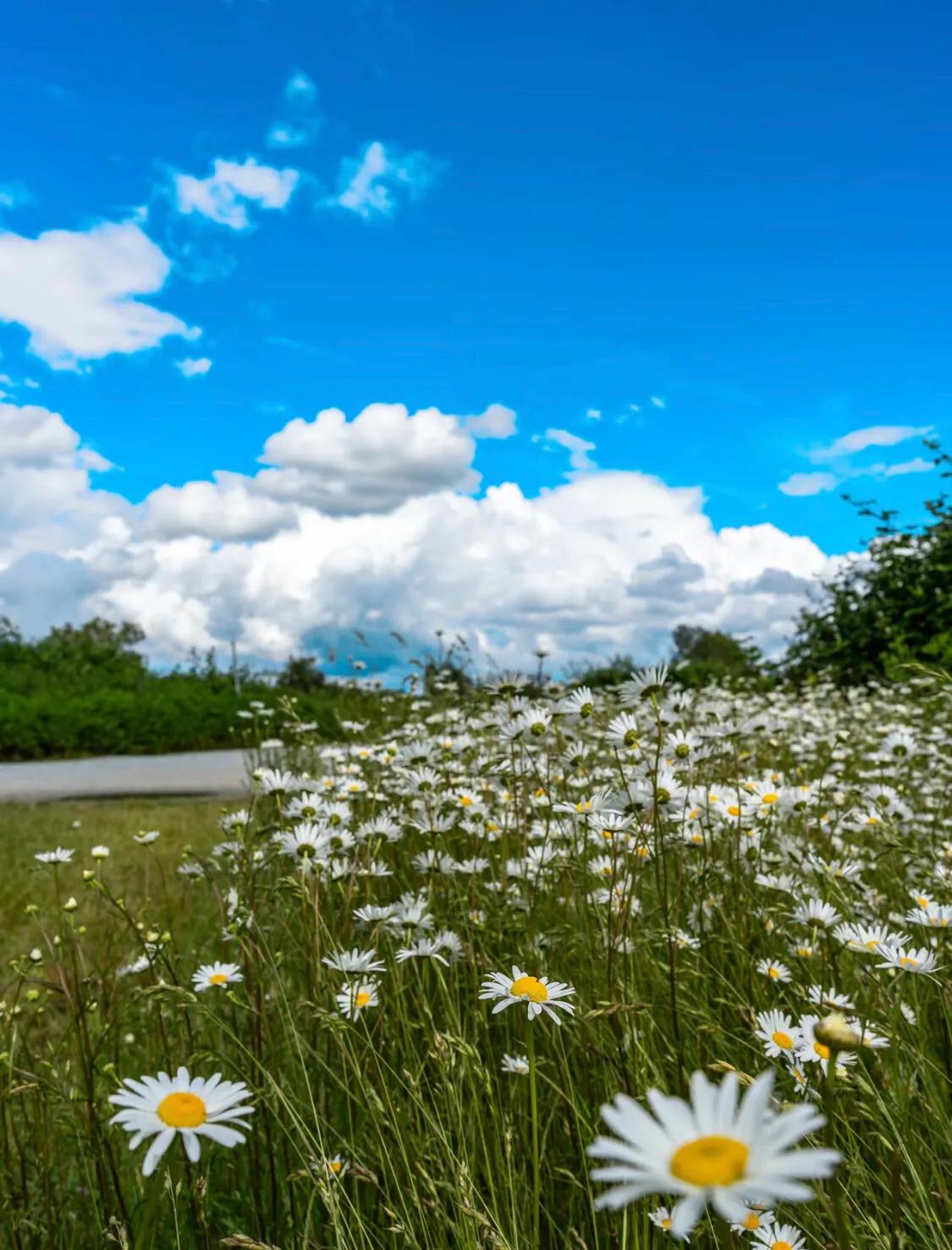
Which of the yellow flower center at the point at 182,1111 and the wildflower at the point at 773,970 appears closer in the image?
the yellow flower center at the point at 182,1111

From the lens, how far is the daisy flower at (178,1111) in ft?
2.72

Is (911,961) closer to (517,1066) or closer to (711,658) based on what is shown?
(517,1066)

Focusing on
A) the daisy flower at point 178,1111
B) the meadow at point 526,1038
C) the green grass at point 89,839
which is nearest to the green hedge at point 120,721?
the green grass at point 89,839

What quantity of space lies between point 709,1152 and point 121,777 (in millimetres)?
9413

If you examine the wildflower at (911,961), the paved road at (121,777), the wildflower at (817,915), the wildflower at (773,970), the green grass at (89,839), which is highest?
the wildflower at (817,915)

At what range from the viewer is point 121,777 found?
30.1 feet

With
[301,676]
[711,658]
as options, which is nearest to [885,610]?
[711,658]

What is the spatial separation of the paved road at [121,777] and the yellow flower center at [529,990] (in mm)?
6264

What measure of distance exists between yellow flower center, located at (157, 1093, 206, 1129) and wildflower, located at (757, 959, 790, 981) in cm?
132

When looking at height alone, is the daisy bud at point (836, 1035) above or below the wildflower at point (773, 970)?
above

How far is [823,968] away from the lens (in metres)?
2.14

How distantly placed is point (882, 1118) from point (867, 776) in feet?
10.3

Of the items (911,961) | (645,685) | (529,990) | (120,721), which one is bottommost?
(911,961)

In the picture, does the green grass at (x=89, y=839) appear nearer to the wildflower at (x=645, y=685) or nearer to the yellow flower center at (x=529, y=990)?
the wildflower at (x=645, y=685)
